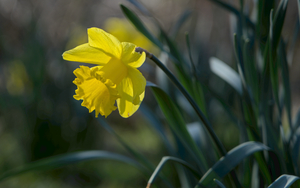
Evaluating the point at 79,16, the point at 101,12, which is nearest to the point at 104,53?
the point at 79,16

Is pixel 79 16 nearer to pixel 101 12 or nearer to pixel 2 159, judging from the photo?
pixel 101 12

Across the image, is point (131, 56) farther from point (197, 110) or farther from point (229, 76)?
point (229, 76)

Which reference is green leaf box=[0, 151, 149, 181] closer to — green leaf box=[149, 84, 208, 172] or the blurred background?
green leaf box=[149, 84, 208, 172]

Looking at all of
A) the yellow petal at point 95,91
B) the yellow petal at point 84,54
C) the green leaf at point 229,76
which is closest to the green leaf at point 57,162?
the yellow petal at point 95,91

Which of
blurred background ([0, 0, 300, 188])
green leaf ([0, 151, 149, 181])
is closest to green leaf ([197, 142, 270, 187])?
green leaf ([0, 151, 149, 181])

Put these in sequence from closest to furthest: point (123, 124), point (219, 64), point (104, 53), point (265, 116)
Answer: point (104, 53) → point (265, 116) → point (219, 64) → point (123, 124)

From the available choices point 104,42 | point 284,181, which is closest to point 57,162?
point 104,42
